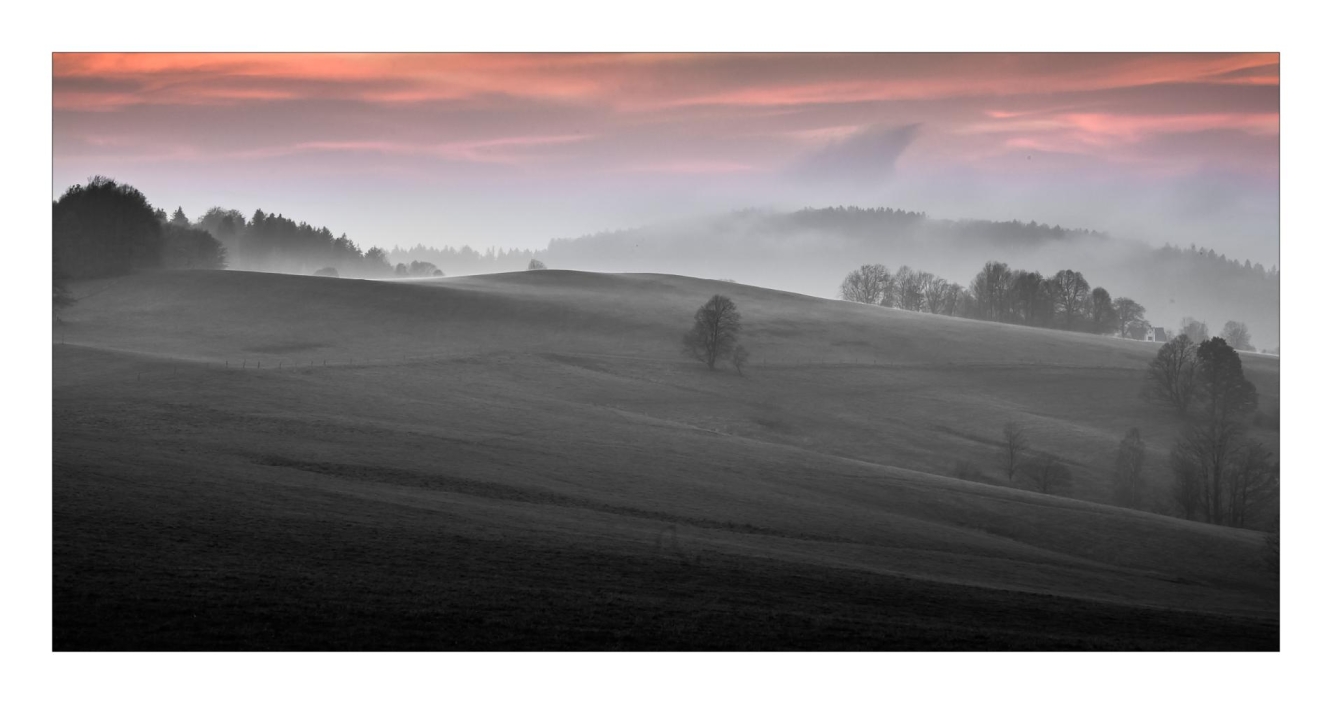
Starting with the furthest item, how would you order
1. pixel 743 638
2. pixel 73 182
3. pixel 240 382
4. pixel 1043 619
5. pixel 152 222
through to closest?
1. pixel 152 222
2. pixel 240 382
3. pixel 73 182
4. pixel 1043 619
5. pixel 743 638

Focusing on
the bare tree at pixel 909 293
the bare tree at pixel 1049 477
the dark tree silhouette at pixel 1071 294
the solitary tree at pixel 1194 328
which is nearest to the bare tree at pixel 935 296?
the bare tree at pixel 909 293

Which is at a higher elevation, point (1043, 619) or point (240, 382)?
point (240, 382)

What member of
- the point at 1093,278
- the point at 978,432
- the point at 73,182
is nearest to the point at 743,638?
the point at 73,182

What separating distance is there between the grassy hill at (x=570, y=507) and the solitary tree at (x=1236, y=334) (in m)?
19.8

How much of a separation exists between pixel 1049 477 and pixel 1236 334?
144 feet

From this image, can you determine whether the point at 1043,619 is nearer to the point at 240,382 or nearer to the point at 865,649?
the point at 865,649

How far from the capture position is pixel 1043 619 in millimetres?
17359

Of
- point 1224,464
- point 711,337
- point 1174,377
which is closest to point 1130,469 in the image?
point 1224,464

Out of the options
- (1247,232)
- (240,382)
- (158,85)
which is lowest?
(240,382)

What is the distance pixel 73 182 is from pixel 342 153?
7.83 m

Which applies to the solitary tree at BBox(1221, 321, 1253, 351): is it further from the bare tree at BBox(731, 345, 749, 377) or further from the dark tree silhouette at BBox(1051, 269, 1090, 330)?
the bare tree at BBox(731, 345, 749, 377)

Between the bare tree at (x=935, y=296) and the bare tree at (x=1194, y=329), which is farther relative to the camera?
the bare tree at (x=935, y=296)

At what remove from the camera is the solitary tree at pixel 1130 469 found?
36.8m

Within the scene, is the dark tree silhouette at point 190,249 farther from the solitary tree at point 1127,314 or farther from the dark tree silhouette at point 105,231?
the solitary tree at point 1127,314
